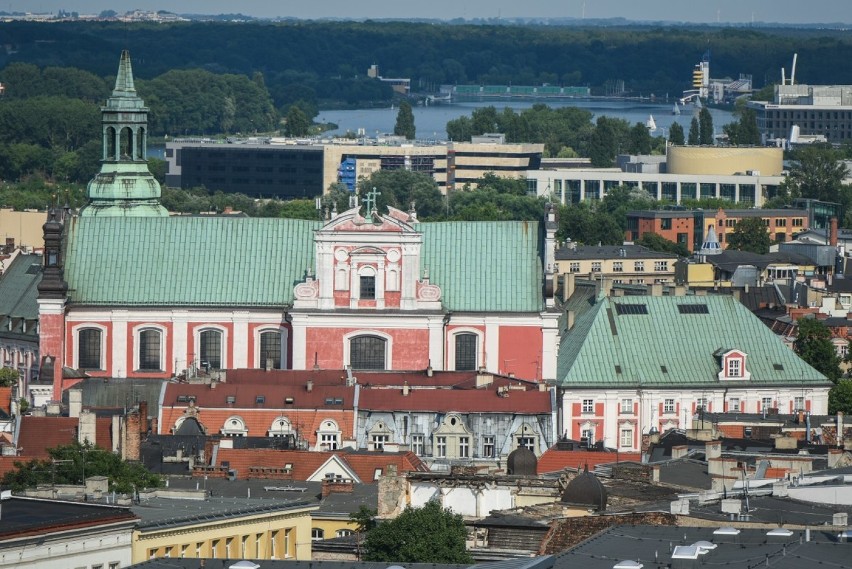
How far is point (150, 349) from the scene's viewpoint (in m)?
95.9

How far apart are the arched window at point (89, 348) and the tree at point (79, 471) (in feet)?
88.9

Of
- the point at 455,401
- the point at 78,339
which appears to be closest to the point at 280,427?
the point at 455,401

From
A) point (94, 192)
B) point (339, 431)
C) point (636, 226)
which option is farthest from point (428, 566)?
point (636, 226)

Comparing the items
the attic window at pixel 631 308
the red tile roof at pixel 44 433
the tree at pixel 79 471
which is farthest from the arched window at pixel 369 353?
the tree at pixel 79 471

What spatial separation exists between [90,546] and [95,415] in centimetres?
2650

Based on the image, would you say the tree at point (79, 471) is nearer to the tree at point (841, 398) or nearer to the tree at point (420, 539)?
the tree at point (420, 539)

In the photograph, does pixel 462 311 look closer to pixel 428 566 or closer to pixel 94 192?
pixel 94 192

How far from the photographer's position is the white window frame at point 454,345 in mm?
95000

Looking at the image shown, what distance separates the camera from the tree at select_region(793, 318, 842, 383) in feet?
356

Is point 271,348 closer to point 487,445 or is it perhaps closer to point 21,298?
point 21,298

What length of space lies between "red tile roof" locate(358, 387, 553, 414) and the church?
852 cm

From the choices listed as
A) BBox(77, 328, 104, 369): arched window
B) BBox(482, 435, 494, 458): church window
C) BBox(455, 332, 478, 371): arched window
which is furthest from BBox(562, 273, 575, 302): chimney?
BBox(482, 435, 494, 458): church window

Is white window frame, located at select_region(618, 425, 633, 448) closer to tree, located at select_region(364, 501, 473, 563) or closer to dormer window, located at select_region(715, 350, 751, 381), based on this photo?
dormer window, located at select_region(715, 350, 751, 381)

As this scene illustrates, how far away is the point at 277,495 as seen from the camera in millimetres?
64938
